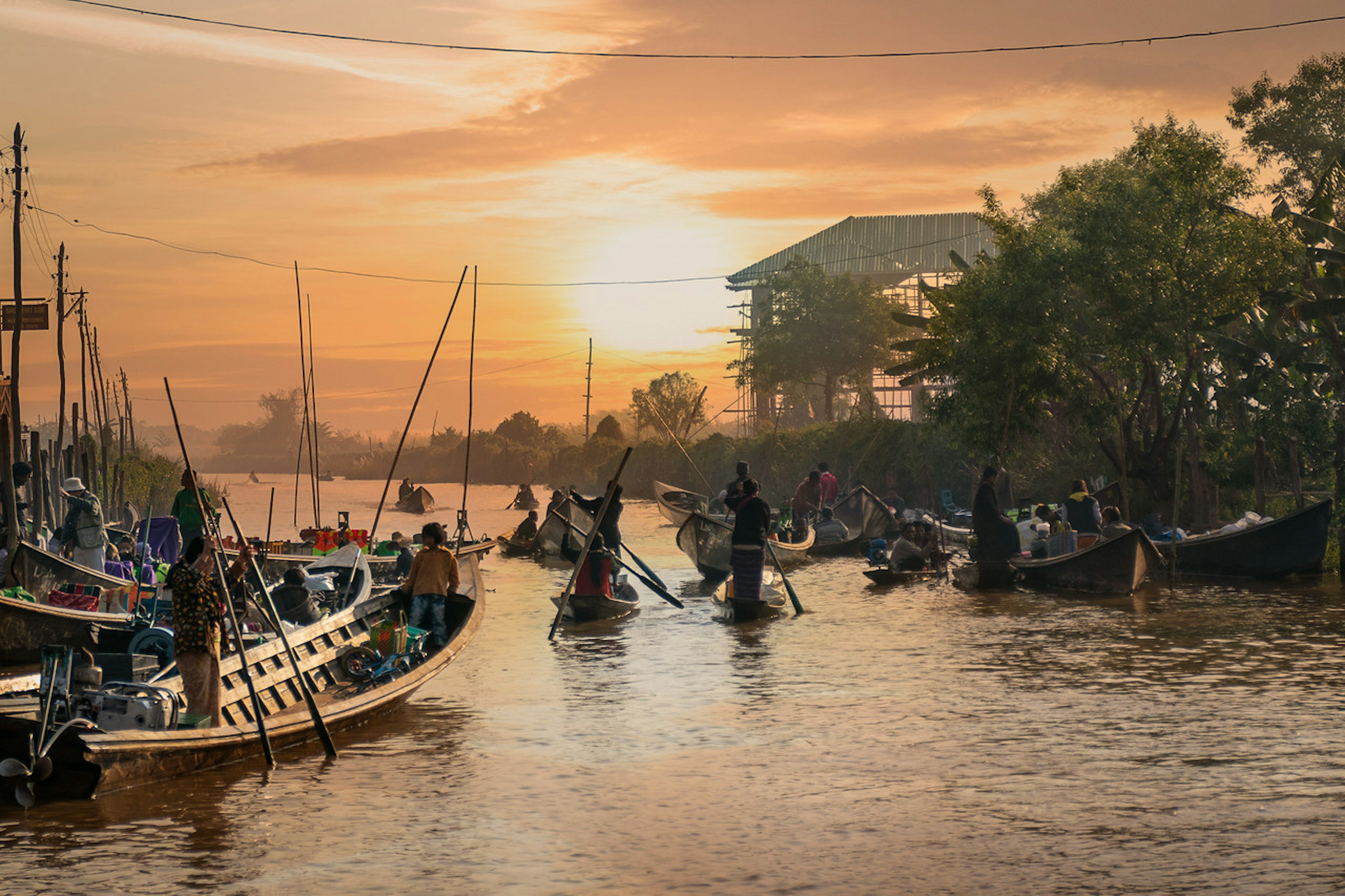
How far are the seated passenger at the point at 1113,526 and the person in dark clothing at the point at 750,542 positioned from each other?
6.58m

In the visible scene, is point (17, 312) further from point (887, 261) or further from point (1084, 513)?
point (887, 261)

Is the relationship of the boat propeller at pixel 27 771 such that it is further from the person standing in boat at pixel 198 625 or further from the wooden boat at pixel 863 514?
the wooden boat at pixel 863 514

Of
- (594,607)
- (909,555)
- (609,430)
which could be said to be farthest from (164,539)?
(609,430)

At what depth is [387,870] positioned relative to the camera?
789 centimetres

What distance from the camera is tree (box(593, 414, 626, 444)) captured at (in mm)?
88062

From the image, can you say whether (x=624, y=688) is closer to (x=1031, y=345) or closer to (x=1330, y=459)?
(x=1031, y=345)

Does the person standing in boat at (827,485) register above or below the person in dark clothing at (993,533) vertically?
above

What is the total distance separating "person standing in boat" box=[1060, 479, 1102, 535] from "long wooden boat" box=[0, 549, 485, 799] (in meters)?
13.0

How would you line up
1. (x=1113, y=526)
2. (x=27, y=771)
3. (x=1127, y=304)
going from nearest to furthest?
(x=27, y=771), (x=1113, y=526), (x=1127, y=304)

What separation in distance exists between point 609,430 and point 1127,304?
6267 centimetres

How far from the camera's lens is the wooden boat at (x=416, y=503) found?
5894 centimetres

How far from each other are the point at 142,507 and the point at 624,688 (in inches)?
1803

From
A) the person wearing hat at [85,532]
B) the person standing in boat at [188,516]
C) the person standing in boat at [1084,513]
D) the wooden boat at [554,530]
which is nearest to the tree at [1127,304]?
the person standing in boat at [1084,513]

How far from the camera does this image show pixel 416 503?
59.4 m
